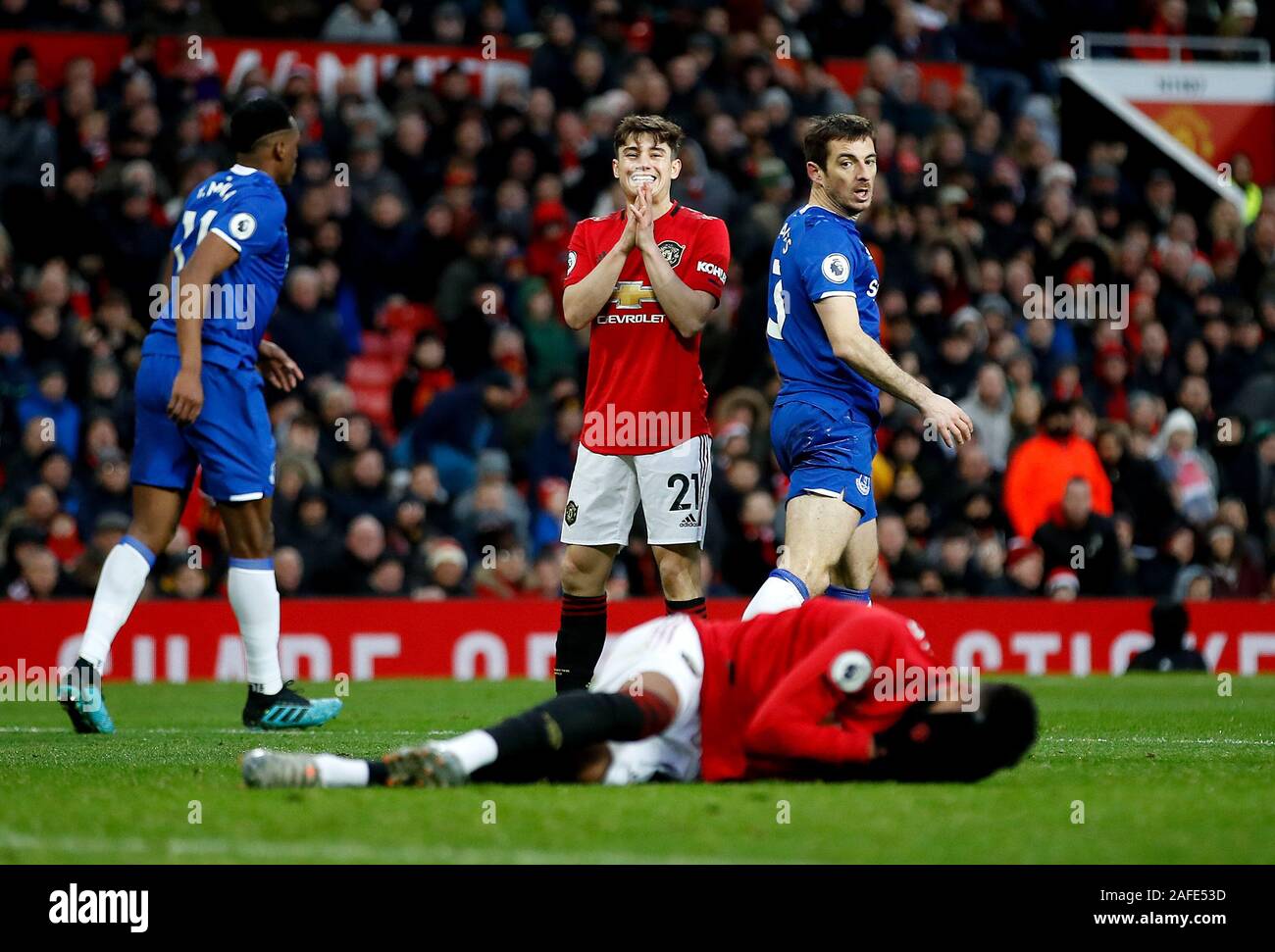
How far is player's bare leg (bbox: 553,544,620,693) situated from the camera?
852cm

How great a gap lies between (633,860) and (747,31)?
1570 centimetres

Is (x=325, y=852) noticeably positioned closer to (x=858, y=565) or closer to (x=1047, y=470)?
(x=858, y=565)

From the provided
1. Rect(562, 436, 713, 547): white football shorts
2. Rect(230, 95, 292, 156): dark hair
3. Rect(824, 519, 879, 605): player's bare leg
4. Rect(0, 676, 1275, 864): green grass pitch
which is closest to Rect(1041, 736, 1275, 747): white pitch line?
Rect(0, 676, 1275, 864): green grass pitch

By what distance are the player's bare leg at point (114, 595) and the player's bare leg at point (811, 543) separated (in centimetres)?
293

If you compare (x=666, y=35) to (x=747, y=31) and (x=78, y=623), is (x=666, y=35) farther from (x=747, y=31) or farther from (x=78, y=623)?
(x=78, y=623)

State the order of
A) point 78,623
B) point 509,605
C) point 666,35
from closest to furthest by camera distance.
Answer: point 78,623 < point 509,605 < point 666,35

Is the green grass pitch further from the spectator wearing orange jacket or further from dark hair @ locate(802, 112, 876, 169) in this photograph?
the spectator wearing orange jacket

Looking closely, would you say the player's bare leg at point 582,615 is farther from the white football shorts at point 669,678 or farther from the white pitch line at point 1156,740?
the white football shorts at point 669,678

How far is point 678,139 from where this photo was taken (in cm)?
858

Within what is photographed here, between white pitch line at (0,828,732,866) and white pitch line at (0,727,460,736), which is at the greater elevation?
white pitch line at (0,828,732,866)

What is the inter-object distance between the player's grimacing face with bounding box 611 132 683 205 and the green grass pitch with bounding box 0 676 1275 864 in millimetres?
2592

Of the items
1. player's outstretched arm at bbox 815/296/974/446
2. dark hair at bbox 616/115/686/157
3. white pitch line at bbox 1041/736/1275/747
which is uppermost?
dark hair at bbox 616/115/686/157

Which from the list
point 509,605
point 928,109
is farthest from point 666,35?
point 509,605

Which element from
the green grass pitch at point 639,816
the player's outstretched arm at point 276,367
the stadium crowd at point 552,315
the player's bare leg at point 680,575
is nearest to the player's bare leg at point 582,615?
the player's bare leg at point 680,575
